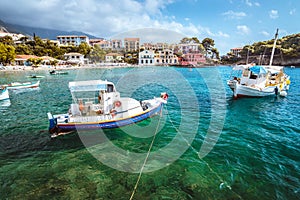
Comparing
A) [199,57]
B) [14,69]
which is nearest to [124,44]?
[199,57]

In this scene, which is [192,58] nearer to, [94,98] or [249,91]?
[249,91]

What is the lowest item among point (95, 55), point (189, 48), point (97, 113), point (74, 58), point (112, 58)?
point (97, 113)

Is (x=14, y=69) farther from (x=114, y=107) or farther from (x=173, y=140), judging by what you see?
(x=173, y=140)

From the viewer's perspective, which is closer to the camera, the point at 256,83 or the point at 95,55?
the point at 256,83

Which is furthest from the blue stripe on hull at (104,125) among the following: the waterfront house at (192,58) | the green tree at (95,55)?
the waterfront house at (192,58)

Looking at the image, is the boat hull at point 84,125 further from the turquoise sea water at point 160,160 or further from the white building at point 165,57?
the white building at point 165,57

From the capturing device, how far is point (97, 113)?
11625mm

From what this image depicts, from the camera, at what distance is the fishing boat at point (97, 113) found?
10.7 meters

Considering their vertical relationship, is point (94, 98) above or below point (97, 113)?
above

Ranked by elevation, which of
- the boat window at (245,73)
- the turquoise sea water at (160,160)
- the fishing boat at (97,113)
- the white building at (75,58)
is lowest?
the turquoise sea water at (160,160)

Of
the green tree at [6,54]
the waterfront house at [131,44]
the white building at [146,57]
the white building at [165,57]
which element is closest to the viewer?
the green tree at [6,54]

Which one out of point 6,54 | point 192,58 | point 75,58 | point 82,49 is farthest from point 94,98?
point 192,58

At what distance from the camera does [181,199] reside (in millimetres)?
6086

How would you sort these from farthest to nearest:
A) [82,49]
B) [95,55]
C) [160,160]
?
1. [95,55]
2. [82,49]
3. [160,160]
